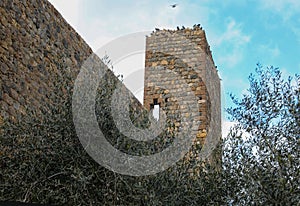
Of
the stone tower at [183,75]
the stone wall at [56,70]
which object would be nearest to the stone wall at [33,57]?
the stone wall at [56,70]

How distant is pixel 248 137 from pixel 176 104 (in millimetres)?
5240

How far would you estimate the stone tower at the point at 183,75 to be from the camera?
1016 centimetres

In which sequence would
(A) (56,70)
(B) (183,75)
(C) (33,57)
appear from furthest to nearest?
(B) (183,75), (A) (56,70), (C) (33,57)

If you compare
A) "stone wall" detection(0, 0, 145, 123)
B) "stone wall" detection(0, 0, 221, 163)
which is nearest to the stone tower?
"stone wall" detection(0, 0, 221, 163)

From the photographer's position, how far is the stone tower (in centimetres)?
1016

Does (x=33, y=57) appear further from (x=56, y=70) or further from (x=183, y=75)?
(x=183, y=75)

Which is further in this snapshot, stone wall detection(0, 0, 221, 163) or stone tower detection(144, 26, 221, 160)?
stone tower detection(144, 26, 221, 160)

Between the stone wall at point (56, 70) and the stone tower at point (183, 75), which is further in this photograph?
the stone tower at point (183, 75)

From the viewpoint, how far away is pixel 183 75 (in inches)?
418

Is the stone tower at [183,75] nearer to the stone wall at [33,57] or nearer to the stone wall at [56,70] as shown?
the stone wall at [56,70]

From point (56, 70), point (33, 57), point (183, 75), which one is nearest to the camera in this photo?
point (33, 57)

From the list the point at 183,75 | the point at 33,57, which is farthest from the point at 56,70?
the point at 183,75

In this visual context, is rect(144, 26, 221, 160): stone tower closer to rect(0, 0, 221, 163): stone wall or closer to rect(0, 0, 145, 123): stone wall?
rect(0, 0, 221, 163): stone wall

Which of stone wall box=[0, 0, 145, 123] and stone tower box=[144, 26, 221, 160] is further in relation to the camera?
stone tower box=[144, 26, 221, 160]
